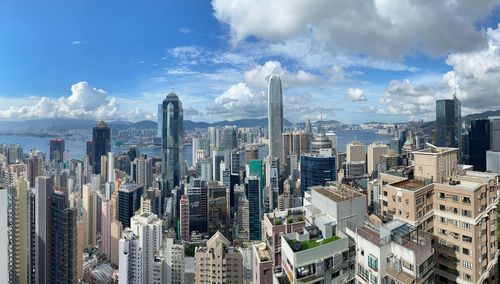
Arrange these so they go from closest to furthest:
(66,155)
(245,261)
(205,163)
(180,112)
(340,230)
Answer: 1. (340,230)
2. (245,261)
3. (66,155)
4. (205,163)
5. (180,112)

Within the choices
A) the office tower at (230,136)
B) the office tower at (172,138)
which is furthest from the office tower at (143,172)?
the office tower at (230,136)

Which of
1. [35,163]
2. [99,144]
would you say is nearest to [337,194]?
[35,163]

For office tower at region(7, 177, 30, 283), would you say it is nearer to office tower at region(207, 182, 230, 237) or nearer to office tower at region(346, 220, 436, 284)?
office tower at region(207, 182, 230, 237)

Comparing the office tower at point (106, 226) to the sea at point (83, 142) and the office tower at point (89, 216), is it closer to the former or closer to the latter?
the office tower at point (89, 216)

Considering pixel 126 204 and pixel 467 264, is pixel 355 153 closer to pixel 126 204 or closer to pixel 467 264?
pixel 126 204

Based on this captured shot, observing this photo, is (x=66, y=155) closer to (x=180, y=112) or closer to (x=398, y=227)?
(x=180, y=112)

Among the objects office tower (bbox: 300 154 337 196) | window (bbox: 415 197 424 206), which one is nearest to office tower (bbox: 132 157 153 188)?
office tower (bbox: 300 154 337 196)

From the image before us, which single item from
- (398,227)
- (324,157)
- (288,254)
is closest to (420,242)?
(398,227)
